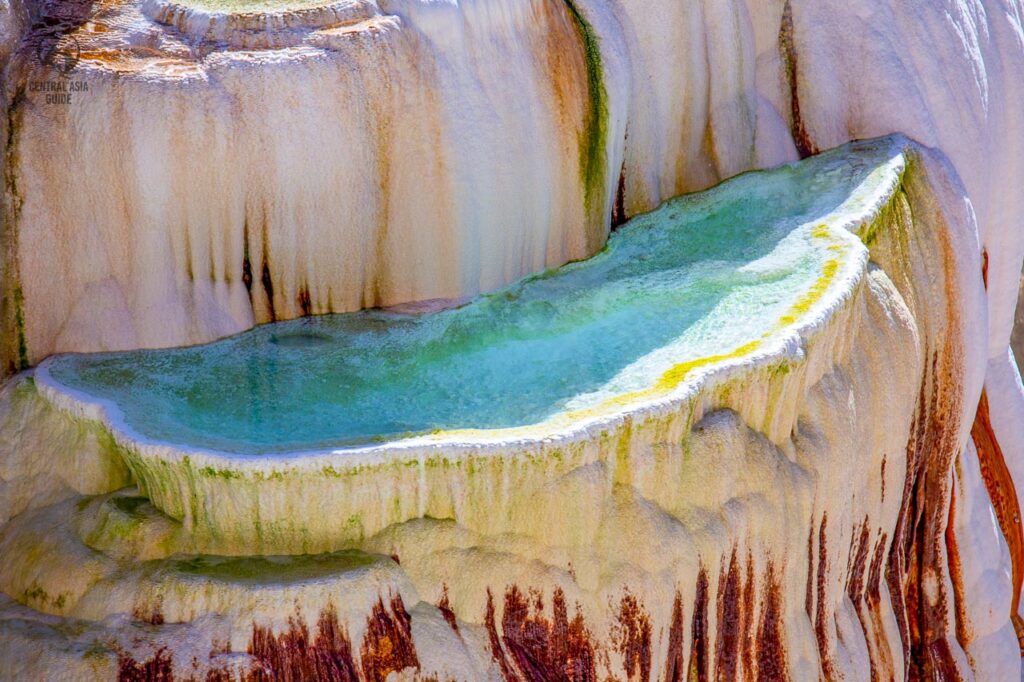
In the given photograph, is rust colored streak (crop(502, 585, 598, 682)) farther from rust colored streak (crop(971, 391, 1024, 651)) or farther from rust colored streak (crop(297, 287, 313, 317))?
rust colored streak (crop(971, 391, 1024, 651))

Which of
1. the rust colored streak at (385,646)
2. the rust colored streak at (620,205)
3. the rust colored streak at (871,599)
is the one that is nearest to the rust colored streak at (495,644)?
the rust colored streak at (385,646)

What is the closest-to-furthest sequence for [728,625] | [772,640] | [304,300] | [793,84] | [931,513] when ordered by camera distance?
[728,625] < [772,640] < [304,300] < [931,513] < [793,84]

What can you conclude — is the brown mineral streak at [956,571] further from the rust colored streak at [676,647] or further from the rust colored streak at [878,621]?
the rust colored streak at [676,647]

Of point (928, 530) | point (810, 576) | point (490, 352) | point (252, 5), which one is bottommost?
point (928, 530)

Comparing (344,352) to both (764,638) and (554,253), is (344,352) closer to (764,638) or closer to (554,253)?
(554,253)

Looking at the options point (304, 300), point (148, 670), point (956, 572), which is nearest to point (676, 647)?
point (148, 670)

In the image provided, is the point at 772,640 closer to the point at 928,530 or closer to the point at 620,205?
the point at 928,530

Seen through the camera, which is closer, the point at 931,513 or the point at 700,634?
the point at 700,634
